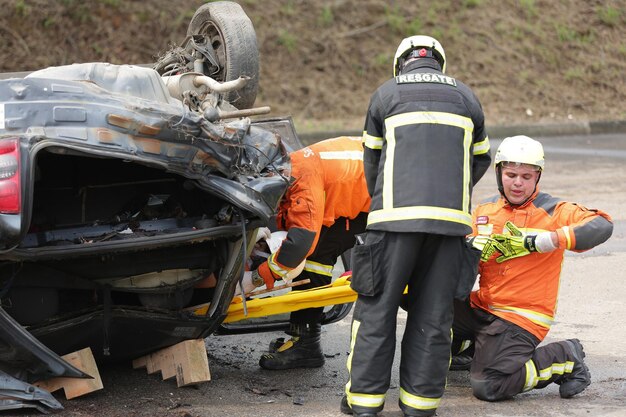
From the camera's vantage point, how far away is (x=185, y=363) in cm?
499

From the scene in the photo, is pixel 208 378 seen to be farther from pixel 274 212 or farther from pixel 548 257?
pixel 548 257

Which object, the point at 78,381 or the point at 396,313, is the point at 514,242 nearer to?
the point at 396,313

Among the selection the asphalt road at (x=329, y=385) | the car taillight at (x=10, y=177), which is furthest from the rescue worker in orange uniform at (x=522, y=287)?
the car taillight at (x=10, y=177)

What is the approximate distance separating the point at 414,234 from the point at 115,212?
1.36 meters

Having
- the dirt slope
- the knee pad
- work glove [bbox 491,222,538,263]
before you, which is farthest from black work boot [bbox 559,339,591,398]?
the dirt slope

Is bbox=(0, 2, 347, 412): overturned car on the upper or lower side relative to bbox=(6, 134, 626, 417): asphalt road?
upper

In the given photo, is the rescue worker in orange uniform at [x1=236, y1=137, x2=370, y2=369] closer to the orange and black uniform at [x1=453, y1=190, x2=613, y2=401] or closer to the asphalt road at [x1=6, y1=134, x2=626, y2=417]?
the asphalt road at [x1=6, y1=134, x2=626, y2=417]

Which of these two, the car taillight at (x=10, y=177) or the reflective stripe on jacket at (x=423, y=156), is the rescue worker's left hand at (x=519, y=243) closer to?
the reflective stripe on jacket at (x=423, y=156)

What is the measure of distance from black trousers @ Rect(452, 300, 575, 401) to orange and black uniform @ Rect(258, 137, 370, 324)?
93 cm

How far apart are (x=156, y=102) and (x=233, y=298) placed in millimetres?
1084

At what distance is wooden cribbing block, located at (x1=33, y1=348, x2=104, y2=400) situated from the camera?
4.72 meters

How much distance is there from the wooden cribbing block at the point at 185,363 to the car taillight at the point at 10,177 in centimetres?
129

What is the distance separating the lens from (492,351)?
16.4ft

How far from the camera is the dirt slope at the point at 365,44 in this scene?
49.7 feet
